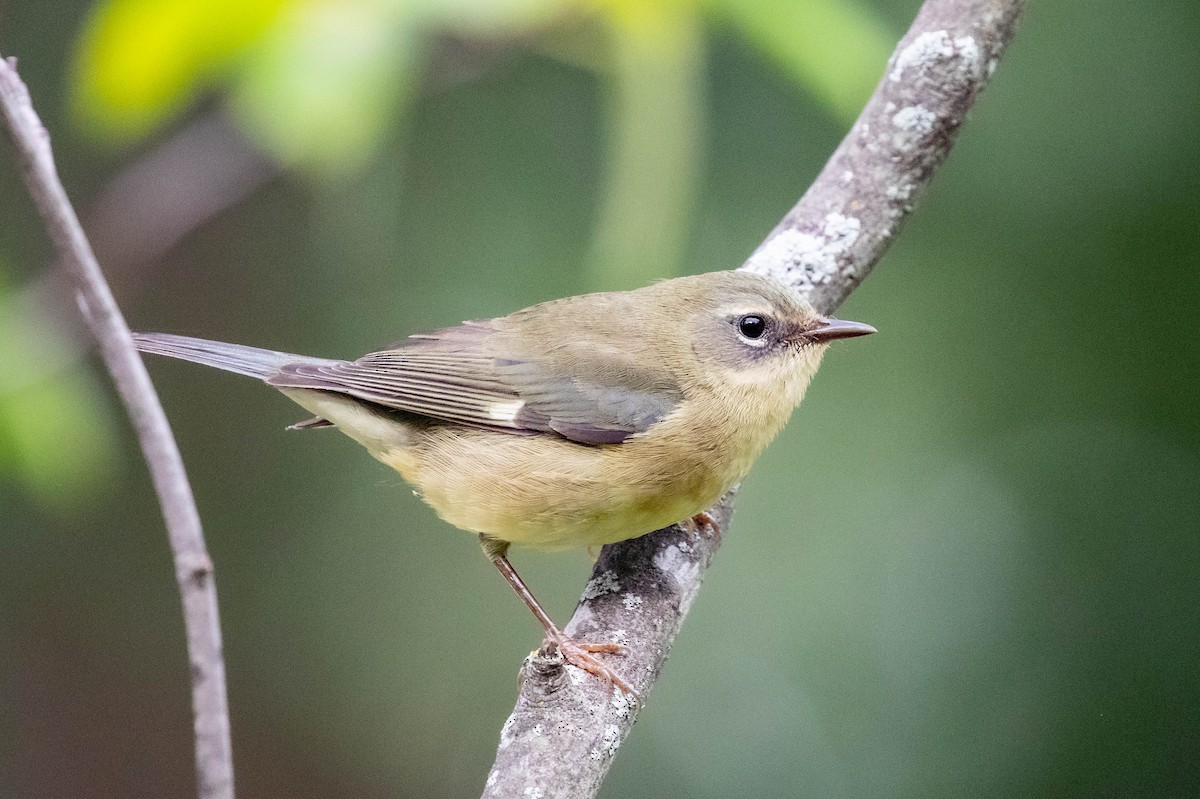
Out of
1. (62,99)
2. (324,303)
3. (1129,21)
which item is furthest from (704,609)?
(62,99)

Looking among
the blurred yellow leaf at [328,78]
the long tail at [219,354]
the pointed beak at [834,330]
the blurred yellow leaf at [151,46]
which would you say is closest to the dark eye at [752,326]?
the pointed beak at [834,330]

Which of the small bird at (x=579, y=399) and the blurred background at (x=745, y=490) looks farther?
the blurred background at (x=745, y=490)

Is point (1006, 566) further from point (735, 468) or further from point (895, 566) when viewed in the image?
point (735, 468)

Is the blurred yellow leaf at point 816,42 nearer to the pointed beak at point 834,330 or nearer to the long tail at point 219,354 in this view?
the pointed beak at point 834,330

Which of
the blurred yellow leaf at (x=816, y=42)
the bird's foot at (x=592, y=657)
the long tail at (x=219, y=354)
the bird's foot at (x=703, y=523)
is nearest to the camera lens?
the blurred yellow leaf at (x=816, y=42)

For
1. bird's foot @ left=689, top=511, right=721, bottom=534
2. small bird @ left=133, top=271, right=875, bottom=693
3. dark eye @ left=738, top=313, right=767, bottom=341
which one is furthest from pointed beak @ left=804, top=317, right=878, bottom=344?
bird's foot @ left=689, top=511, right=721, bottom=534

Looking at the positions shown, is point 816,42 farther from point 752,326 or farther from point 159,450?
point 159,450
